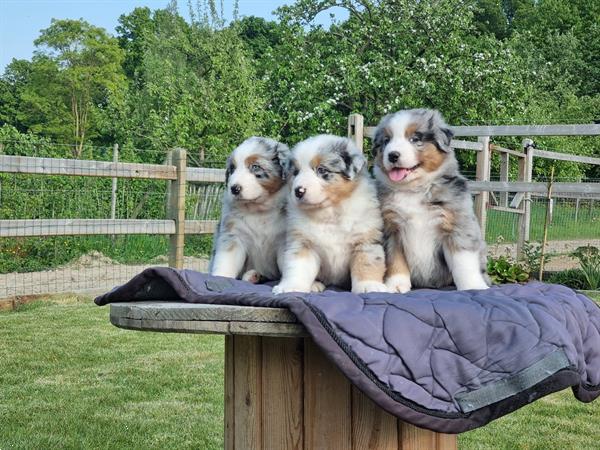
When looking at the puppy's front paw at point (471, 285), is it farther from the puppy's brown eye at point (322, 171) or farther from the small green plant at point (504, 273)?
the small green plant at point (504, 273)

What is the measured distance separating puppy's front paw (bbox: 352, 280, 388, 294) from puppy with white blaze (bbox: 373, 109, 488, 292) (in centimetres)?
14

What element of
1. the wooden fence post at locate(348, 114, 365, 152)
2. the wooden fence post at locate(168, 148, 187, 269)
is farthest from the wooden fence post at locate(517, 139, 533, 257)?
the wooden fence post at locate(168, 148, 187, 269)

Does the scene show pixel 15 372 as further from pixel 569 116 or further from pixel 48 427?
pixel 569 116

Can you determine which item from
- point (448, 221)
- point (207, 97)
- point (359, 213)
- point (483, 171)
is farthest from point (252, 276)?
point (207, 97)

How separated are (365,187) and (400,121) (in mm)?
300

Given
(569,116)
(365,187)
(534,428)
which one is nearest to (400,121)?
(365,187)

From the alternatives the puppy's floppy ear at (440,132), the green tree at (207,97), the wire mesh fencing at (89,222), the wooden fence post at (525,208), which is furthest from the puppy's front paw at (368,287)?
the green tree at (207,97)

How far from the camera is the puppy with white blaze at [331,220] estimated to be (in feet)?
10.00

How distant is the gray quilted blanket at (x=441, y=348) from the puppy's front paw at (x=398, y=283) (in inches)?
16.2

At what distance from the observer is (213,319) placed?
8.24 feet

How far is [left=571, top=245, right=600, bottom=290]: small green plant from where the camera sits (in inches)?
432

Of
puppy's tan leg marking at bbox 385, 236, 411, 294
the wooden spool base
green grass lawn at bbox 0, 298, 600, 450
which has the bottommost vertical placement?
green grass lawn at bbox 0, 298, 600, 450

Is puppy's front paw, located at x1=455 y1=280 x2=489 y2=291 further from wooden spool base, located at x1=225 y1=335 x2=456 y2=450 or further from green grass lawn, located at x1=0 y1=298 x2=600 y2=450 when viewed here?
green grass lawn, located at x1=0 y1=298 x2=600 y2=450

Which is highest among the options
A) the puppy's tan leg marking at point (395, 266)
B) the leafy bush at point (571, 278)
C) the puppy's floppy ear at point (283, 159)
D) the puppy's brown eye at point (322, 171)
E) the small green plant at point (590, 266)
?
the puppy's floppy ear at point (283, 159)
